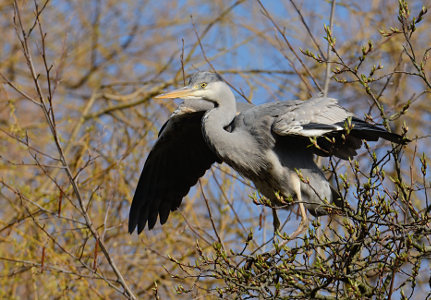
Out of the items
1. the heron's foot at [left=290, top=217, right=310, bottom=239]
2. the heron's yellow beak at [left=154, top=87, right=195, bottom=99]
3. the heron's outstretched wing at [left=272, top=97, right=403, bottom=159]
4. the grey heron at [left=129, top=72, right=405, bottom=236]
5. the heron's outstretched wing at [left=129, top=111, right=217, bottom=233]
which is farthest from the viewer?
the heron's outstretched wing at [left=129, top=111, right=217, bottom=233]

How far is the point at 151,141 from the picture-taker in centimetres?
605

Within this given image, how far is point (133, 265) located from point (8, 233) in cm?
123

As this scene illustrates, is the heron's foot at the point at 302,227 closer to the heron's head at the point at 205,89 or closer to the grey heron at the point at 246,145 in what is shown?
the grey heron at the point at 246,145

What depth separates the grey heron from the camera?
428 centimetres

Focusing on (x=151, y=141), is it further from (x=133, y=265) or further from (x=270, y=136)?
(x=270, y=136)

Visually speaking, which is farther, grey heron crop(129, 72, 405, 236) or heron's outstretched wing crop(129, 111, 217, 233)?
heron's outstretched wing crop(129, 111, 217, 233)

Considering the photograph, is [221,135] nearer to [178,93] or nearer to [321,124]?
[178,93]

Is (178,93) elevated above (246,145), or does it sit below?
above

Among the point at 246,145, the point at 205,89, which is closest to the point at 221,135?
the point at 246,145

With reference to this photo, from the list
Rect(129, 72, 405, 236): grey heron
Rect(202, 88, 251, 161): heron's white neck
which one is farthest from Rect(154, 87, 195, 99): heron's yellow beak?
Rect(202, 88, 251, 161): heron's white neck

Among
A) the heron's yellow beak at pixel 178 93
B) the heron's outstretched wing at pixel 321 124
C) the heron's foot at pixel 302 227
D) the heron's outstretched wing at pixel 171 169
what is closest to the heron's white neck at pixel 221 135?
the heron's yellow beak at pixel 178 93

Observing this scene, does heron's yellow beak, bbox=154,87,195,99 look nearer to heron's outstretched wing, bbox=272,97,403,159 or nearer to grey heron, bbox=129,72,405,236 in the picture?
grey heron, bbox=129,72,405,236

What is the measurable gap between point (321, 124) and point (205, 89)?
41.8 inches

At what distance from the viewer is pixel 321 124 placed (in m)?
4.09
